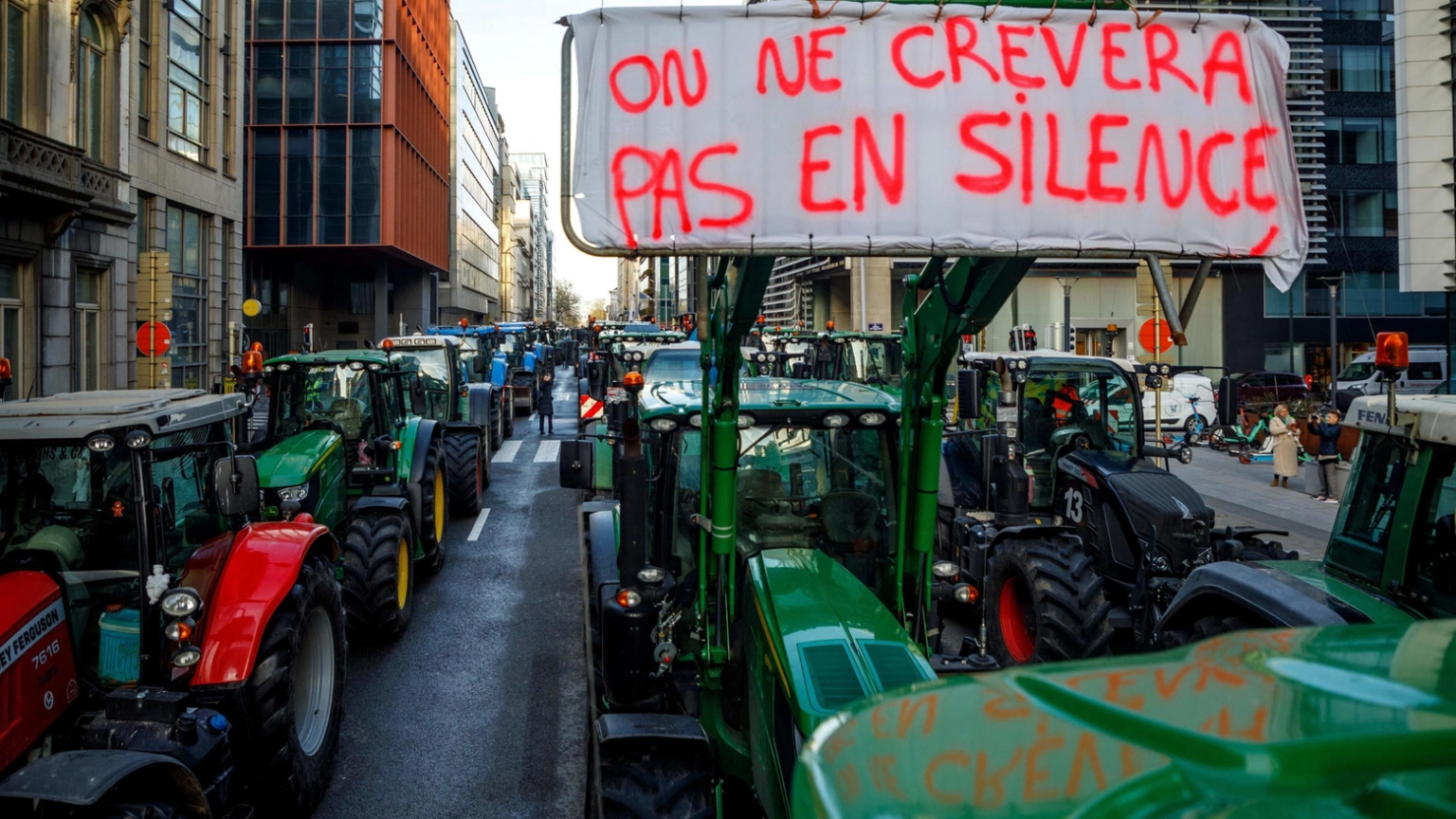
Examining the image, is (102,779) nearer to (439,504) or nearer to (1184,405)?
(439,504)

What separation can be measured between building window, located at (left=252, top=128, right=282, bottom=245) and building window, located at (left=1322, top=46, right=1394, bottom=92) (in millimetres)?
40276

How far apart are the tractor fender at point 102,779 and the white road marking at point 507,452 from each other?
16.0m

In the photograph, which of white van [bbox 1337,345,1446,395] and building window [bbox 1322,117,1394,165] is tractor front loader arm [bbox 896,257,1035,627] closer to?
white van [bbox 1337,345,1446,395]

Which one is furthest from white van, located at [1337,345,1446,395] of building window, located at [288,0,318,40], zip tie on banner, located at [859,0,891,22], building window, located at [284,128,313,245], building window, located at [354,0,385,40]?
building window, located at [288,0,318,40]

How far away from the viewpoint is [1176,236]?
12.0 feet

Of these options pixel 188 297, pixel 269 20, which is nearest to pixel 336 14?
pixel 269 20

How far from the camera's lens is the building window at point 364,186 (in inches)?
1623

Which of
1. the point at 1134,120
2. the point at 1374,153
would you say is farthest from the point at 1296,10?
the point at 1134,120

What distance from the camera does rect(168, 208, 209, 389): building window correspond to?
81.5 ft

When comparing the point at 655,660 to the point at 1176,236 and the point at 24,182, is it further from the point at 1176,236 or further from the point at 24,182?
the point at 24,182

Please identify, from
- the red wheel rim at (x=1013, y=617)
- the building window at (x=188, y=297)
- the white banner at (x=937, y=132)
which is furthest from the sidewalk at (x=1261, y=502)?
the building window at (x=188, y=297)

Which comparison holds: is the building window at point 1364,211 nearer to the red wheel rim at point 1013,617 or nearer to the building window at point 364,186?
the building window at point 364,186

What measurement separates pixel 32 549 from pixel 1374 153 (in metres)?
44.9

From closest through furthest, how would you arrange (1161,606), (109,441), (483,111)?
(109,441)
(1161,606)
(483,111)
